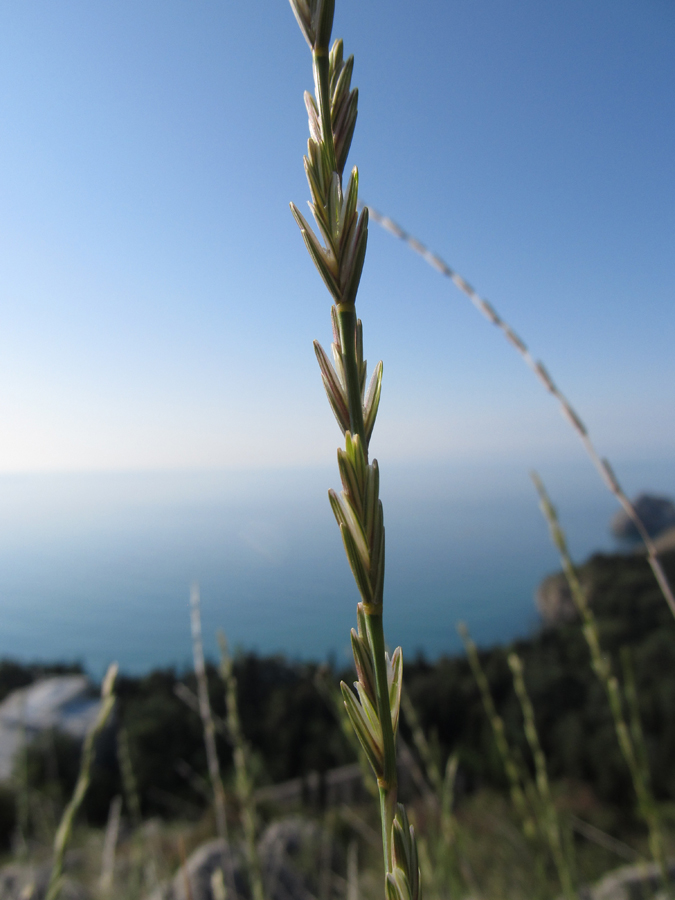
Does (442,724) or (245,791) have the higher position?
(245,791)

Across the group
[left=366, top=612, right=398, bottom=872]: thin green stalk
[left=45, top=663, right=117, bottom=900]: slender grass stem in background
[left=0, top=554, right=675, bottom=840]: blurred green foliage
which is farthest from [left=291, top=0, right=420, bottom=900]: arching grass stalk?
[left=0, top=554, right=675, bottom=840]: blurred green foliage

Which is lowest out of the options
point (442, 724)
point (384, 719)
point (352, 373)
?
point (442, 724)

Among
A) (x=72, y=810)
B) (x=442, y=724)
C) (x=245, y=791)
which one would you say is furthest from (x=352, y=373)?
(x=442, y=724)

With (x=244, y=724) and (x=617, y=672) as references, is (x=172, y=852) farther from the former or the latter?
(x=617, y=672)

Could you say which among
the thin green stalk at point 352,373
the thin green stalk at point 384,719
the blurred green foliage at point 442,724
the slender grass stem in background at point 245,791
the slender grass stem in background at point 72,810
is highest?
the thin green stalk at point 352,373

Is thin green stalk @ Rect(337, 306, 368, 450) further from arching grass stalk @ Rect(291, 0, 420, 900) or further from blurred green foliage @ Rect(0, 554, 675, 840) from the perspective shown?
blurred green foliage @ Rect(0, 554, 675, 840)

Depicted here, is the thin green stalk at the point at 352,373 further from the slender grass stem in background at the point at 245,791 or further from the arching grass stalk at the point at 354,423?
the slender grass stem in background at the point at 245,791

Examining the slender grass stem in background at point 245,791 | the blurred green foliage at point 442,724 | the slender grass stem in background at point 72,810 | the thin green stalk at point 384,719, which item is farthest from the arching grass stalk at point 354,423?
the blurred green foliage at point 442,724

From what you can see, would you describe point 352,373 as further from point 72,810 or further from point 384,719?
point 72,810

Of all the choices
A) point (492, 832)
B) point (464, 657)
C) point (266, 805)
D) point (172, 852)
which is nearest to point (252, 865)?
point (172, 852)
